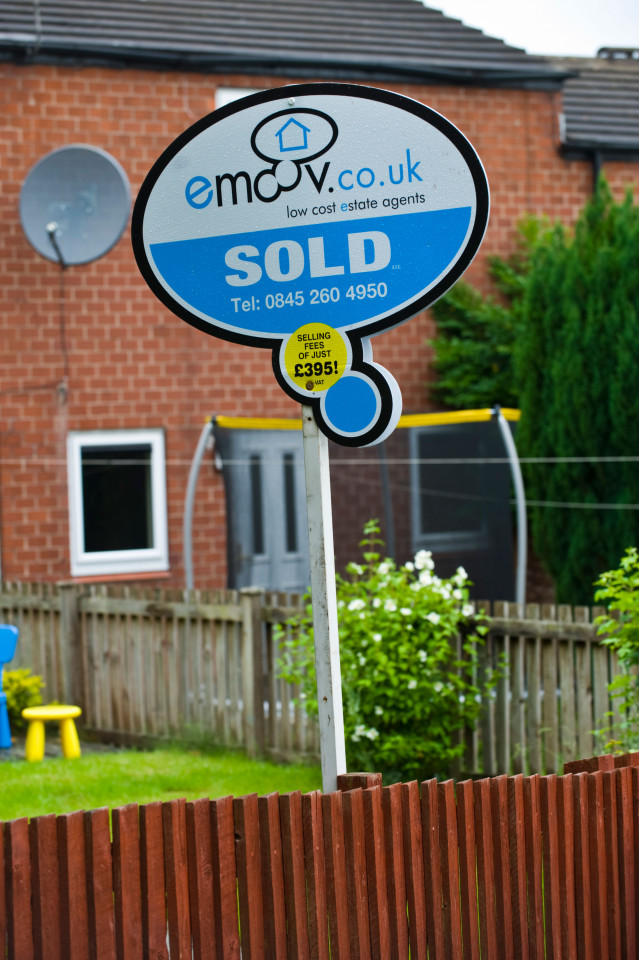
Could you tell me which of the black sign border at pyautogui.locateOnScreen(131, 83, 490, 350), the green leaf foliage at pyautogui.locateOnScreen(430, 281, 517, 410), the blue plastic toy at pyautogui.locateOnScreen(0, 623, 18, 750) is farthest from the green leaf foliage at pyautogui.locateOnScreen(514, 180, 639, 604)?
the black sign border at pyautogui.locateOnScreen(131, 83, 490, 350)

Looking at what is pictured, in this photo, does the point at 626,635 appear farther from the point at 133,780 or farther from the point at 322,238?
the point at 133,780

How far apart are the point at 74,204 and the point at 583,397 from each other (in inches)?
196

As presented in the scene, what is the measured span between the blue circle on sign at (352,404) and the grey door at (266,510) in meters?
6.96

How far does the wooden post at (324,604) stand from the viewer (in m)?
3.57

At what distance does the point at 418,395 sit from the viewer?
13.5 m

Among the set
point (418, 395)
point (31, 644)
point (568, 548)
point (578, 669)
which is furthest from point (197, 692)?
point (418, 395)

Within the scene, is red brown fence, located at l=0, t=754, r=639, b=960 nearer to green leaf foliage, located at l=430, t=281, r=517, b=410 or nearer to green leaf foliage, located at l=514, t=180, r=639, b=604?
green leaf foliage, located at l=514, t=180, r=639, b=604

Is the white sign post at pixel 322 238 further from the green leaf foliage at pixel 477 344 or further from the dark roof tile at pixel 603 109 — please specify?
the dark roof tile at pixel 603 109

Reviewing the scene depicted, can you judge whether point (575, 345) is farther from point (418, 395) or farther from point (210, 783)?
point (210, 783)

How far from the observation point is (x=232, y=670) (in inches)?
315

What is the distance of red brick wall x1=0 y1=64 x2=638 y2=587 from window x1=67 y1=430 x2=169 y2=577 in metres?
0.12

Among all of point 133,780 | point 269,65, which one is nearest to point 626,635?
point 133,780

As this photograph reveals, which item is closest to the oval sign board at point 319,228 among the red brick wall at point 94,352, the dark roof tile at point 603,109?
the red brick wall at point 94,352

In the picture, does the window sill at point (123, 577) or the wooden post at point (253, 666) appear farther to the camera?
the window sill at point (123, 577)
